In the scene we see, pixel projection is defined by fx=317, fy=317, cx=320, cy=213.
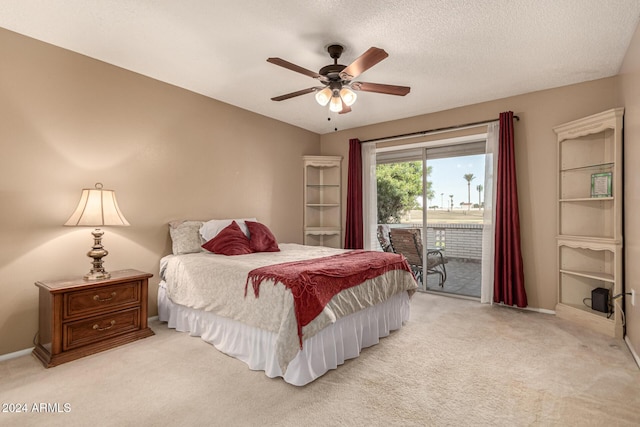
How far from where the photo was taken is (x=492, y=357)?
101 inches

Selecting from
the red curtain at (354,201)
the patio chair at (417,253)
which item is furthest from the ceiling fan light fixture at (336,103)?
the patio chair at (417,253)

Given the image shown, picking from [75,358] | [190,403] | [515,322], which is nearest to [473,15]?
[515,322]

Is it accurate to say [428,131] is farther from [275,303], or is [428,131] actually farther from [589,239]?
[275,303]

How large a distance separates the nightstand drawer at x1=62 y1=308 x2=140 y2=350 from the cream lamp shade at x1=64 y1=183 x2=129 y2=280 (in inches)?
Answer: 13.9

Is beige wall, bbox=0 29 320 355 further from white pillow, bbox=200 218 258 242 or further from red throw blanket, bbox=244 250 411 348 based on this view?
red throw blanket, bbox=244 250 411 348

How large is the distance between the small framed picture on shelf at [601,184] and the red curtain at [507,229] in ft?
2.31

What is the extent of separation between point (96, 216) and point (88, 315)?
80 centimetres

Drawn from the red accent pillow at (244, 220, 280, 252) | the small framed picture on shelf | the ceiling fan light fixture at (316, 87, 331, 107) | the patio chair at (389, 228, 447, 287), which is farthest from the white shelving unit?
the small framed picture on shelf

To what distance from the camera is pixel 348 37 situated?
2.58 meters

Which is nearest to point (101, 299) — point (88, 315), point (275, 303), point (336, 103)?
point (88, 315)

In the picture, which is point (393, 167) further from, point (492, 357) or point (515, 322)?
point (492, 357)

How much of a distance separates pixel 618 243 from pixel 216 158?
436cm

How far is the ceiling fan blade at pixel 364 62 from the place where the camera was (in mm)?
2135

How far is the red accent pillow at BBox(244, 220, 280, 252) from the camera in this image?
360 cm
